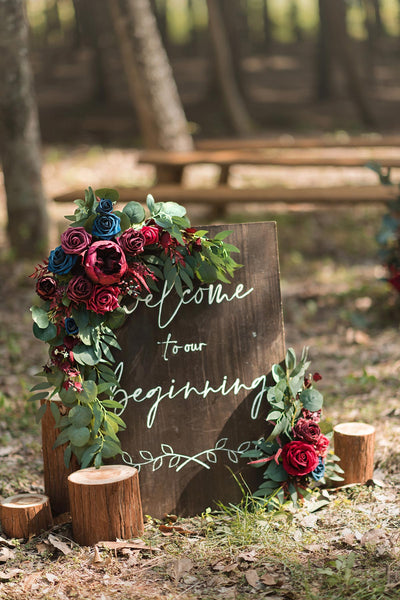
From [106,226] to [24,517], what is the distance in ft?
3.99

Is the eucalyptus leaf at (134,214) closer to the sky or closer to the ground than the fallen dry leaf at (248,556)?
closer to the sky

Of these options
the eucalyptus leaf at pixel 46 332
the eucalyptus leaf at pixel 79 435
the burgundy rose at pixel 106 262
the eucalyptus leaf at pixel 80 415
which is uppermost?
the burgundy rose at pixel 106 262

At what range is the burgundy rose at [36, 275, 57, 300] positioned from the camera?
2756 millimetres

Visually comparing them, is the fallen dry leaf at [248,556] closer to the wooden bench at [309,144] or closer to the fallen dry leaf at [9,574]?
the fallen dry leaf at [9,574]

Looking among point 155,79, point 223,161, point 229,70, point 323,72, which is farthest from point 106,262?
point 323,72

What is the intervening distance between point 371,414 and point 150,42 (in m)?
6.14

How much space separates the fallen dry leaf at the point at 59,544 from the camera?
271cm

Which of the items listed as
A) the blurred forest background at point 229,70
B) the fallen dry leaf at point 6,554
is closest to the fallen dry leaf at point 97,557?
the fallen dry leaf at point 6,554

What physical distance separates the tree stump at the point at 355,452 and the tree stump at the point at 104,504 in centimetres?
98

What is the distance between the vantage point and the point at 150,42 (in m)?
8.56

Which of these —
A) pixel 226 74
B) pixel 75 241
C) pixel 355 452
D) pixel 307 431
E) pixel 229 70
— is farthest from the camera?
pixel 229 70

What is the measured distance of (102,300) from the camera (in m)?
2.73

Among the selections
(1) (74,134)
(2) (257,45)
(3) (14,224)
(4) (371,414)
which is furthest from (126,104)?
(4) (371,414)

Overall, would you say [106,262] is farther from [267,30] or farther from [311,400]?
[267,30]
